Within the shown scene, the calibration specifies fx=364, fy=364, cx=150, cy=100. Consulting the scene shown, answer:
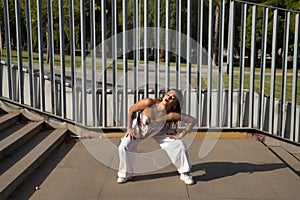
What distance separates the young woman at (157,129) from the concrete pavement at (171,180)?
0.82 feet

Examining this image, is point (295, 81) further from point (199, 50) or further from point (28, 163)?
point (28, 163)

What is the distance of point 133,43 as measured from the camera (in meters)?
7.07

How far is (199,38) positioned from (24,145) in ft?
12.4

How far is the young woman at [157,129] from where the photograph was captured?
4.79m

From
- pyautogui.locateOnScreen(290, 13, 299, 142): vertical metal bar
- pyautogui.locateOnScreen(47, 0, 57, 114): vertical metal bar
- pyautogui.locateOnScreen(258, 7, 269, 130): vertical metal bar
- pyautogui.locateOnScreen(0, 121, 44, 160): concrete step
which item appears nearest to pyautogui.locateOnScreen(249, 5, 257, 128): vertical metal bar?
pyautogui.locateOnScreen(258, 7, 269, 130): vertical metal bar

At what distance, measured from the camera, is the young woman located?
4785 millimetres

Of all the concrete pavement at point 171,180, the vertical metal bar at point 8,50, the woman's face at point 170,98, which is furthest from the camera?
the vertical metal bar at point 8,50

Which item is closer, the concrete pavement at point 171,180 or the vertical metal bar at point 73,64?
the concrete pavement at point 171,180

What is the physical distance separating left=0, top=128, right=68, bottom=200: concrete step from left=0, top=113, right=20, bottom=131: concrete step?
72cm

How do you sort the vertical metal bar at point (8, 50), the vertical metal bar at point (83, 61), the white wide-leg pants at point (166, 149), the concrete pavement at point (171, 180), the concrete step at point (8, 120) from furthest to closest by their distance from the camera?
the vertical metal bar at point (83, 61) → the vertical metal bar at point (8, 50) → the concrete step at point (8, 120) → the white wide-leg pants at point (166, 149) → the concrete pavement at point (171, 180)

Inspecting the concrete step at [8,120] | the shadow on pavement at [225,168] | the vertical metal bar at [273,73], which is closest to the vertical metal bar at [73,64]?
Answer: the concrete step at [8,120]

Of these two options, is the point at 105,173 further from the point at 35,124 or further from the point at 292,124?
the point at 292,124

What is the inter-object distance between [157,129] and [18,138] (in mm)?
2505

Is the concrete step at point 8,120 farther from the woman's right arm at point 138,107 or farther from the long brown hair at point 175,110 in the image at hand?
the long brown hair at point 175,110
